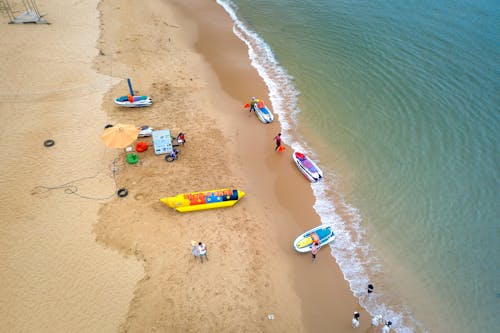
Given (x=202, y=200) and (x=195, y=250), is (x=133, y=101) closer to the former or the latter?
(x=202, y=200)

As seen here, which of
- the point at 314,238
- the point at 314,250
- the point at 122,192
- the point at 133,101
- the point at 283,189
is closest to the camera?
the point at 314,250

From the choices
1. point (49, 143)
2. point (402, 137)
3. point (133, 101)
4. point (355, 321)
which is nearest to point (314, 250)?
point (355, 321)

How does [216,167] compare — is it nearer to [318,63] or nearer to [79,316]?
[79,316]

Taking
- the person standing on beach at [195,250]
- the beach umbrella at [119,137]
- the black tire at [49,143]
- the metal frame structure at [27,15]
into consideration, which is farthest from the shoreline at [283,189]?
the metal frame structure at [27,15]

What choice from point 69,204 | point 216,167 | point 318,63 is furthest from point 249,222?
point 318,63

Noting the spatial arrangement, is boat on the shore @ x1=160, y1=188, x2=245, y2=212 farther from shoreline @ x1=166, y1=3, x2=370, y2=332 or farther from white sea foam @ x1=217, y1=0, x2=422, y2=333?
white sea foam @ x1=217, y1=0, x2=422, y2=333

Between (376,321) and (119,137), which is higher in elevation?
(119,137)
